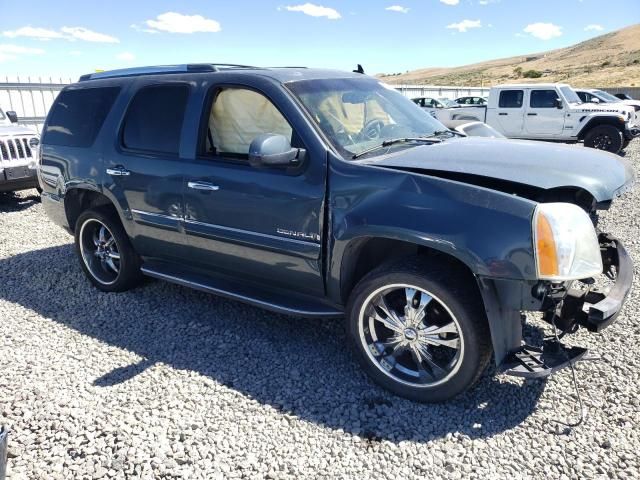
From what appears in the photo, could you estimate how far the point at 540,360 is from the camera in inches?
107

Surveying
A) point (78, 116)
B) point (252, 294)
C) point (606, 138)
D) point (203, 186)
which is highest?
point (78, 116)

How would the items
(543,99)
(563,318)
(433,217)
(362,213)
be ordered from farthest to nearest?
(543,99) → (362,213) → (563,318) → (433,217)

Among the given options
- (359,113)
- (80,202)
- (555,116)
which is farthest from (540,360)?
(555,116)

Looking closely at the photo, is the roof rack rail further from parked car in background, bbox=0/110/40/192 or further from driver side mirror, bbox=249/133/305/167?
parked car in background, bbox=0/110/40/192

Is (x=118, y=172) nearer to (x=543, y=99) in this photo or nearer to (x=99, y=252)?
(x=99, y=252)

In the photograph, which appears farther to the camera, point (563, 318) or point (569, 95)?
point (569, 95)

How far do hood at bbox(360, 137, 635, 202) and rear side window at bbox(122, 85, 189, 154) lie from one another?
163 cm

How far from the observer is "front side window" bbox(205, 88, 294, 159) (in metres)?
3.51

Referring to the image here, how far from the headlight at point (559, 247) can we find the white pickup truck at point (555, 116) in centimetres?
1264

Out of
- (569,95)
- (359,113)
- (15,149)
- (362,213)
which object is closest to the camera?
(362,213)

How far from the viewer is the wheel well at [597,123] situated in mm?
13188

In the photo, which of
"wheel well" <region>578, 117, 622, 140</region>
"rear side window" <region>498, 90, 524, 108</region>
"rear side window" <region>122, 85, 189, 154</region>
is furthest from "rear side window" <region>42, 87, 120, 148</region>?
"rear side window" <region>498, 90, 524, 108</region>

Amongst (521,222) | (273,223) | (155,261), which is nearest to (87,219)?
(155,261)

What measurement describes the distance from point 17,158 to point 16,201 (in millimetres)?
1171
